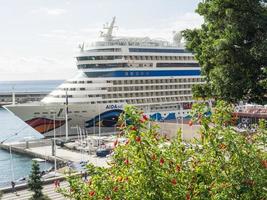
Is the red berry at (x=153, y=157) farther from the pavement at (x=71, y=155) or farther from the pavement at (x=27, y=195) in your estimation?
the pavement at (x=71, y=155)

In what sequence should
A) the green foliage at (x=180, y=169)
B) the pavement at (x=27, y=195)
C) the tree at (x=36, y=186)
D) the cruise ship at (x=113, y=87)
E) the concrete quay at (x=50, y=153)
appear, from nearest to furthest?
1. the green foliage at (x=180, y=169)
2. the tree at (x=36, y=186)
3. the pavement at (x=27, y=195)
4. the concrete quay at (x=50, y=153)
5. the cruise ship at (x=113, y=87)

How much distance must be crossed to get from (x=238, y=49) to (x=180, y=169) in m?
7.52

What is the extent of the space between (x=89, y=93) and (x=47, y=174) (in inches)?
836

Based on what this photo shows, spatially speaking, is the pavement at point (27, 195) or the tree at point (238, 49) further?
the pavement at point (27, 195)

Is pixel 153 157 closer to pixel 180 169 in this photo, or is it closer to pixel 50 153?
pixel 180 169

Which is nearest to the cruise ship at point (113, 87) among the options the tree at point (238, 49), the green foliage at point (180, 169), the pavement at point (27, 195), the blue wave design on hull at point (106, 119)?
the blue wave design on hull at point (106, 119)

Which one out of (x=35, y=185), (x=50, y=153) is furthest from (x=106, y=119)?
(x=35, y=185)

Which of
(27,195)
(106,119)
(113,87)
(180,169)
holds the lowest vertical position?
(27,195)

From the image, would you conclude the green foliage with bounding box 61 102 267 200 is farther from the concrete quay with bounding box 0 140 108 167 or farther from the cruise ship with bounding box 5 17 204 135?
the cruise ship with bounding box 5 17 204 135

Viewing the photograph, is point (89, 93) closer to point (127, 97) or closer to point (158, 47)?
point (127, 97)

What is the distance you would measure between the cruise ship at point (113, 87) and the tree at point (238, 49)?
3697cm

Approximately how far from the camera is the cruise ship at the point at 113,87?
54781 mm

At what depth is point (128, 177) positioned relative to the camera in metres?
8.59

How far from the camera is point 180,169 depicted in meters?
8.84
